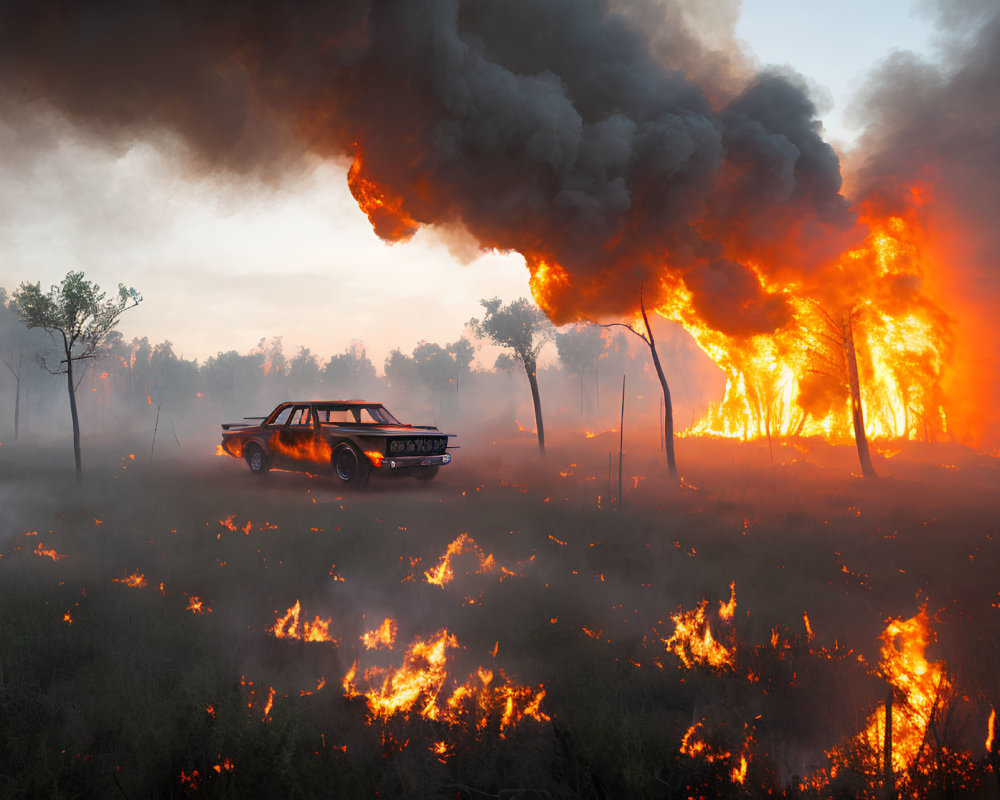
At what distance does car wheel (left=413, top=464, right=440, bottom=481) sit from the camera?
10994mm

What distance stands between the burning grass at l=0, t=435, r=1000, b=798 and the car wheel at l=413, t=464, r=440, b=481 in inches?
39.1

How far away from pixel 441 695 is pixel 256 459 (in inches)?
365

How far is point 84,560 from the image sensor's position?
7.14 metres

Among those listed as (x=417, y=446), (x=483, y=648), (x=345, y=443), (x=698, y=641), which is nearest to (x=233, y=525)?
(x=345, y=443)

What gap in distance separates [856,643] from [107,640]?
27.0 feet

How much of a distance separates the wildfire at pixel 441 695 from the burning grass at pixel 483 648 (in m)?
0.02

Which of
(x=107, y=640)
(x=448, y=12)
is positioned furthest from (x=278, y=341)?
(x=107, y=640)

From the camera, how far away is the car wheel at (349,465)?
996 centimetres

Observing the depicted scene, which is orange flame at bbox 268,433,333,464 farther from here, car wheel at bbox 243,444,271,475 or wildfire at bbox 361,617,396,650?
wildfire at bbox 361,617,396,650

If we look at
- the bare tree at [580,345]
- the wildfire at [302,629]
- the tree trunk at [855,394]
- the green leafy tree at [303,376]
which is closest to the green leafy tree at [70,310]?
the wildfire at [302,629]

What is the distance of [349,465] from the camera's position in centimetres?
1023

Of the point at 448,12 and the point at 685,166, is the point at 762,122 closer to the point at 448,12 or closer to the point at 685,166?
the point at 685,166

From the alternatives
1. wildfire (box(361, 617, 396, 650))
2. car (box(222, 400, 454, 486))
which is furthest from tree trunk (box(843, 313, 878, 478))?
wildfire (box(361, 617, 396, 650))

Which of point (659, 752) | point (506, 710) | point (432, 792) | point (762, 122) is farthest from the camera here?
point (762, 122)
